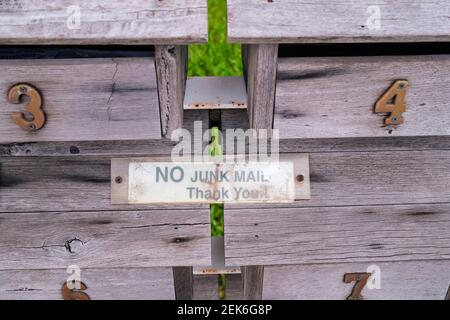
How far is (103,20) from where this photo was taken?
2.77ft

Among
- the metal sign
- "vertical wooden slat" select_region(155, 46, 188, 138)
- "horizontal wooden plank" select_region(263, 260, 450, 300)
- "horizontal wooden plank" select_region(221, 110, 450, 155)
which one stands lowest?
"horizontal wooden plank" select_region(263, 260, 450, 300)

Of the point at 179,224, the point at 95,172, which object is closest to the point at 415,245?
the point at 179,224

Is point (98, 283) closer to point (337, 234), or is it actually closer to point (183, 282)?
point (183, 282)

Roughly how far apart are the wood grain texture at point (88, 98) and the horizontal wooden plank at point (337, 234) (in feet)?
1.34

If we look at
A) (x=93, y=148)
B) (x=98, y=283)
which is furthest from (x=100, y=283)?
(x=93, y=148)

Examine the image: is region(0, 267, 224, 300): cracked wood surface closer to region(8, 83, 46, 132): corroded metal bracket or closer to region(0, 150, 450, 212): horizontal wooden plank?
region(0, 150, 450, 212): horizontal wooden plank

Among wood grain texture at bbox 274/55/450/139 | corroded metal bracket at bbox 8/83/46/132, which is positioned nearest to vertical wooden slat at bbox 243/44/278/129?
wood grain texture at bbox 274/55/450/139

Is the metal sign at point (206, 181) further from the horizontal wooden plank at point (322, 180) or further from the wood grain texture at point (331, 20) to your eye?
the wood grain texture at point (331, 20)

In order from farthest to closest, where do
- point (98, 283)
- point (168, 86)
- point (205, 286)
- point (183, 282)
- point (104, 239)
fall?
point (205, 286)
point (183, 282)
point (98, 283)
point (104, 239)
point (168, 86)

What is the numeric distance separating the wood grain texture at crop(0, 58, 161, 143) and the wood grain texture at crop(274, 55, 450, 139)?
31cm

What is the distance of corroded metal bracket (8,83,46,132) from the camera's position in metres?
0.96

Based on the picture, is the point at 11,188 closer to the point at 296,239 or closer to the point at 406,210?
the point at 296,239

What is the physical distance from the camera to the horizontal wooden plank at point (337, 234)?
128cm

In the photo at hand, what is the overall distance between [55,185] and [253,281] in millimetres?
713
